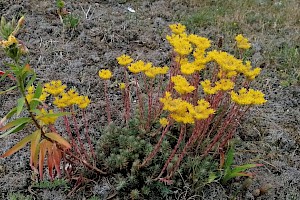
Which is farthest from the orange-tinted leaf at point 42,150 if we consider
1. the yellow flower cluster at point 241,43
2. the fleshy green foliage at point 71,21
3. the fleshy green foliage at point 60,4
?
the fleshy green foliage at point 60,4

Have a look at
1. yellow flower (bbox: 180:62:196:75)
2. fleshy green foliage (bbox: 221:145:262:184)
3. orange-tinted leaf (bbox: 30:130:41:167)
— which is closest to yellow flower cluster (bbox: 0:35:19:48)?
orange-tinted leaf (bbox: 30:130:41:167)

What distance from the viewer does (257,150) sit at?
10.6 ft

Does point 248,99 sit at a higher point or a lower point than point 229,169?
higher

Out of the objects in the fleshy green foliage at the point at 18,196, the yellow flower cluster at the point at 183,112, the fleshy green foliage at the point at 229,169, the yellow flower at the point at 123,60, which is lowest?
the fleshy green foliage at the point at 18,196

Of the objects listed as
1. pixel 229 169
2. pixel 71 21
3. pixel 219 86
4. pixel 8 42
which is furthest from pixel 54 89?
pixel 71 21

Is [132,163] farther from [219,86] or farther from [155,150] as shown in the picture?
[219,86]

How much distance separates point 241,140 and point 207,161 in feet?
2.09

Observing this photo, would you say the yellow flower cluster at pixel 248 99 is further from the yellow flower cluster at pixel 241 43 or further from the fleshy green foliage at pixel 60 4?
the fleshy green foliage at pixel 60 4

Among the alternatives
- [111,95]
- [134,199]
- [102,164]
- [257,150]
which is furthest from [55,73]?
[257,150]

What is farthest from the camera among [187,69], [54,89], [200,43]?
[200,43]

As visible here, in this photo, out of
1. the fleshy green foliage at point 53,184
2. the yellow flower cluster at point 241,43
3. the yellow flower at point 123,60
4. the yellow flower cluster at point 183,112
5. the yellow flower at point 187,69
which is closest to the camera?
the yellow flower cluster at point 183,112

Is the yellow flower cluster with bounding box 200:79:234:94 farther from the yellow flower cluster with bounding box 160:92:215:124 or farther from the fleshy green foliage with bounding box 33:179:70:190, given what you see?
the fleshy green foliage with bounding box 33:179:70:190

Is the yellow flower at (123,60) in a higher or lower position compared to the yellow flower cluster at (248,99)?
higher

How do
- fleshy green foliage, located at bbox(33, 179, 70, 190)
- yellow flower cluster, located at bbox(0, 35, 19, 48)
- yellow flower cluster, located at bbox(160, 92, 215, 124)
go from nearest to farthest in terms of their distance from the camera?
yellow flower cluster, located at bbox(0, 35, 19, 48)
yellow flower cluster, located at bbox(160, 92, 215, 124)
fleshy green foliage, located at bbox(33, 179, 70, 190)
